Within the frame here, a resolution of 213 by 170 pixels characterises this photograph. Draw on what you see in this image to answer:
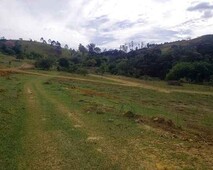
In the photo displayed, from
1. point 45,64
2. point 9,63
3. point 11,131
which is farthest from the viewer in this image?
point 9,63

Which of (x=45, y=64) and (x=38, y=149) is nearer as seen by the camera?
(x=38, y=149)

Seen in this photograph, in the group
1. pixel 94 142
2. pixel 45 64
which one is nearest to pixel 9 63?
pixel 45 64

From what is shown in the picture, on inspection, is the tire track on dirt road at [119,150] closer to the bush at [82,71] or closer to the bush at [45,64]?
the bush at [82,71]

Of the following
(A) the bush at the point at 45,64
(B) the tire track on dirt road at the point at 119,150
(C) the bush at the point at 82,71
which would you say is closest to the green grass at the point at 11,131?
(B) the tire track on dirt road at the point at 119,150

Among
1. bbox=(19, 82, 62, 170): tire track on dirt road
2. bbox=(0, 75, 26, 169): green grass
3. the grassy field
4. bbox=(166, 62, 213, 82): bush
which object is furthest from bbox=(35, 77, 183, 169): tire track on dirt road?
bbox=(166, 62, 213, 82): bush

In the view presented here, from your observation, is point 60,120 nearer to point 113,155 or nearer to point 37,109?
point 37,109

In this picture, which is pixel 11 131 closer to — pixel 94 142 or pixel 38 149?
pixel 38 149

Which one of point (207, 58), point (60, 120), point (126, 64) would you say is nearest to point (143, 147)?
point (60, 120)

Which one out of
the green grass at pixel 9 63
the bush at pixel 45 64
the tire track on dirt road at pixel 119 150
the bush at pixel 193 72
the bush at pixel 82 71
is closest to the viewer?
the tire track on dirt road at pixel 119 150

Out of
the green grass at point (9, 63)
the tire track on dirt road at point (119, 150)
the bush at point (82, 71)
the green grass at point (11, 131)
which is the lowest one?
the bush at point (82, 71)

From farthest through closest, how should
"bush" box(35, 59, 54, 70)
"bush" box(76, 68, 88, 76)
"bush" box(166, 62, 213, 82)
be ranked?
"bush" box(35, 59, 54, 70)
"bush" box(76, 68, 88, 76)
"bush" box(166, 62, 213, 82)

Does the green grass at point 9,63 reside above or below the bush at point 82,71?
above

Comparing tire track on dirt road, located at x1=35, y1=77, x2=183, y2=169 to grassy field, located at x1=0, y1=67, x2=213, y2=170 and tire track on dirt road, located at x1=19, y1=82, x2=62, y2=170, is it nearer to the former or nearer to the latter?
grassy field, located at x1=0, y1=67, x2=213, y2=170

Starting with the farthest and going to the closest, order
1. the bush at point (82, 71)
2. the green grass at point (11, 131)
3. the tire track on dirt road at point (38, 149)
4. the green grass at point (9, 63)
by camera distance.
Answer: the green grass at point (9, 63) → the bush at point (82, 71) → the green grass at point (11, 131) → the tire track on dirt road at point (38, 149)
